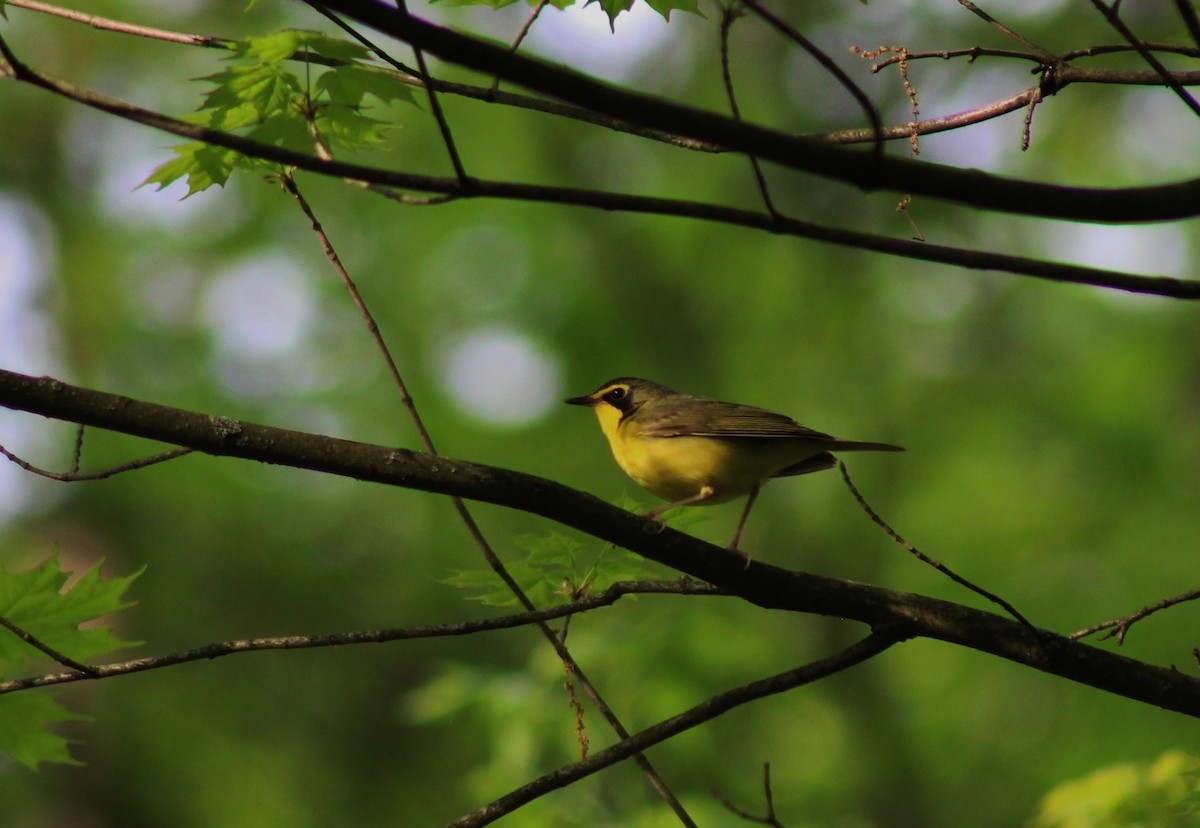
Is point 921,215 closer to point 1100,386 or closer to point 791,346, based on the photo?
point 791,346

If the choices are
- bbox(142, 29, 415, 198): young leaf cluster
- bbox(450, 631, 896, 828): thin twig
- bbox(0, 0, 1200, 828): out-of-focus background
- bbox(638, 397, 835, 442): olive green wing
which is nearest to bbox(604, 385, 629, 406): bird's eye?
bbox(638, 397, 835, 442): olive green wing

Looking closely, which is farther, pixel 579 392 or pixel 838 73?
pixel 579 392

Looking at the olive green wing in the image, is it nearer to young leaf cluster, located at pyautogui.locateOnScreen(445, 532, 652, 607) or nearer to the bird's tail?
the bird's tail

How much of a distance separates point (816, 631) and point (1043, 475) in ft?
12.9

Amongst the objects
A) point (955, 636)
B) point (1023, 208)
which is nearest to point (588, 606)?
point (955, 636)

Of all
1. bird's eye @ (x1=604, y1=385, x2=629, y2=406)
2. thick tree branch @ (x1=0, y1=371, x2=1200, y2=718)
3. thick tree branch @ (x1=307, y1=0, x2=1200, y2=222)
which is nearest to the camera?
thick tree branch @ (x1=307, y1=0, x2=1200, y2=222)

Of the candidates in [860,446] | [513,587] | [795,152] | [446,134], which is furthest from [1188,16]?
[860,446]

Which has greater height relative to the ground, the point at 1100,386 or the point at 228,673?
the point at 1100,386

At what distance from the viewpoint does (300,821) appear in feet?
56.9

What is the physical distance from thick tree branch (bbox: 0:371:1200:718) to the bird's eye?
2.86 m

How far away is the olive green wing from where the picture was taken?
4.77 metres

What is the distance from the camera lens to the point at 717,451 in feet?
15.9

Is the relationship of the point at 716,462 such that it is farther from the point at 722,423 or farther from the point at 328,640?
the point at 328,640

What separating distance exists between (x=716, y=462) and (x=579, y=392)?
10945mm
